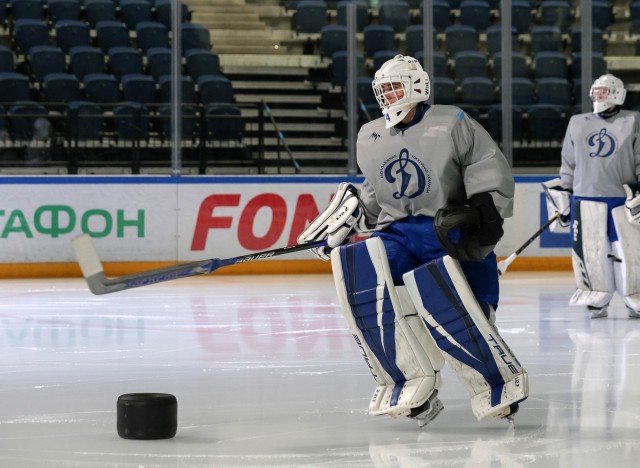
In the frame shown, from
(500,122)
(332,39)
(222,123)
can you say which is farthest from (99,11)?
(500,122)

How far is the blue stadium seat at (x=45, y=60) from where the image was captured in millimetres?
9148

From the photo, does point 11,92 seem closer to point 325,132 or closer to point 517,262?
point 325,132

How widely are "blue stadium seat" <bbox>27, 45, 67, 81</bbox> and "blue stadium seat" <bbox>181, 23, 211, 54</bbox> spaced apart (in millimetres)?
986

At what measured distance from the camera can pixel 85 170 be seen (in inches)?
353

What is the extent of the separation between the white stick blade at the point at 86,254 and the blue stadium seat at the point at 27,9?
664 cm

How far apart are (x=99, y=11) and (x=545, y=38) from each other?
3.61 m

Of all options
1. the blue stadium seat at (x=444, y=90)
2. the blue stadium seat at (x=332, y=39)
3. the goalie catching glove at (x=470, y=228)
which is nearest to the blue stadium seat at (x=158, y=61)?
the blue stadium seat at (x=332, y=39)

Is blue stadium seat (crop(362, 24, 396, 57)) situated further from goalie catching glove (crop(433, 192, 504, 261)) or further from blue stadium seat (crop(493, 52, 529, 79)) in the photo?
goalie catching glove (crop(433, 192, 504, 261))

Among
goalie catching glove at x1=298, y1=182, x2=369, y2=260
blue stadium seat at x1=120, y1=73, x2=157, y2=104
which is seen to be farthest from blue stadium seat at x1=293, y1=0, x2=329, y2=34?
goalie catching glove at x1=298, y1=182, x2=369, y2=260

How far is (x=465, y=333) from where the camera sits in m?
3.13

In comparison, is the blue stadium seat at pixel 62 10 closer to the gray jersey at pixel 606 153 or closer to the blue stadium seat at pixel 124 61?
the blue stadium seat at pixel 124 61

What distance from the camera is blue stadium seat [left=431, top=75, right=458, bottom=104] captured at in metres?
9.32

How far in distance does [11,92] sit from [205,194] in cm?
165

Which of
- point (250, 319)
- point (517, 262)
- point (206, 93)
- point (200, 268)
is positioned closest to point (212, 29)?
point (206, 93)
